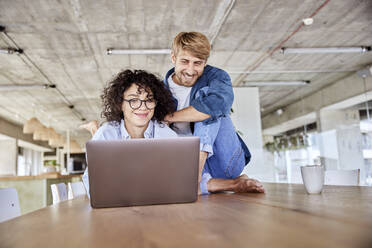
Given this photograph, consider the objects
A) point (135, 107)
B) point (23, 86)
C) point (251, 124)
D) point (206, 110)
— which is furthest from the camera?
point (251, 124)

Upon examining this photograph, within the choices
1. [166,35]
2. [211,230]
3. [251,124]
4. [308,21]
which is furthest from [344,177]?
[251,124]

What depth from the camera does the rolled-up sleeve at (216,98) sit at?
5.49 ft

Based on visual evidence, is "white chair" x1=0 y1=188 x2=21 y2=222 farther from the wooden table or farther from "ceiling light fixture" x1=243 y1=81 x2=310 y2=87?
"ceiling light fixture" x1=243 y1=81 x2=310 y2=87

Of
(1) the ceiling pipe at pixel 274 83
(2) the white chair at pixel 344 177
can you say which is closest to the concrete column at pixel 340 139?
(1) the ceiling pipe at pixel 274 83

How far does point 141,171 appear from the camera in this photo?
0.85 meters

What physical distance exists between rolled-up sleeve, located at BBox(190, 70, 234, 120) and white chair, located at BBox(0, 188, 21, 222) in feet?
3.02

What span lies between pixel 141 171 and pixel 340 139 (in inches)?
292

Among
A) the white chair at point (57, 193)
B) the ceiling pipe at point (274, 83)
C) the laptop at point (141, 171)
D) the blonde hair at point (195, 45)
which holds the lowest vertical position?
the white chair at point (57, 193)

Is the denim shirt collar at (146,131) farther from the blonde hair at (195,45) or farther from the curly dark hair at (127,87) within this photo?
the blonde hair at (195,45)

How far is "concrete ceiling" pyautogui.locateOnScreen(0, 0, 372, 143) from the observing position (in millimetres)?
4062

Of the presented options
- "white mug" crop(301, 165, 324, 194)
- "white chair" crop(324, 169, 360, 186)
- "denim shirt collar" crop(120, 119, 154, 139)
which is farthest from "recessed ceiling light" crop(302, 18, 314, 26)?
"white mug" crop(301, 165, 324, 194)

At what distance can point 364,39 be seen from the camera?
526 centimetres

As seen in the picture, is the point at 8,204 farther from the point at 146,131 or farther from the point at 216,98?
the point at 216,98

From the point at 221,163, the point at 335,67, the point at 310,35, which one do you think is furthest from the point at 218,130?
the point at 335,67
